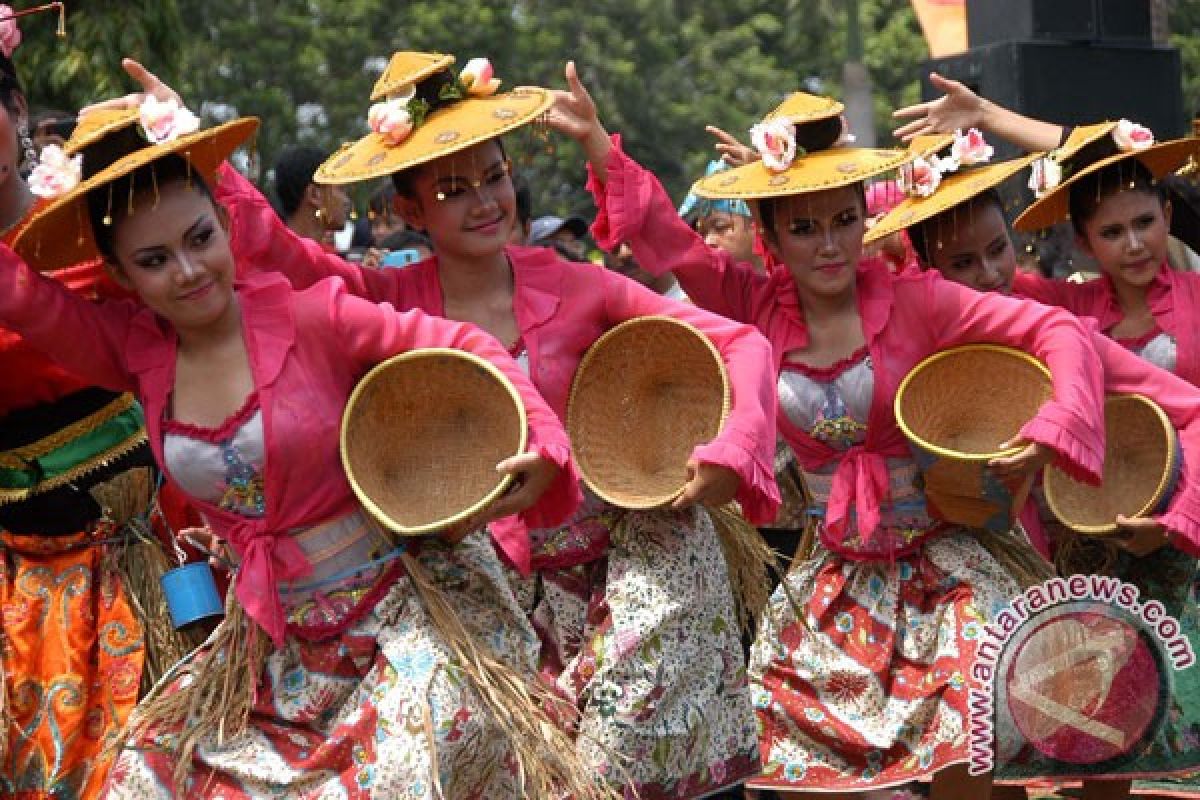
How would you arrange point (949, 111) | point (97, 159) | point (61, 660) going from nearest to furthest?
point (97, 159) → point (61, 660) → point (949, 111)

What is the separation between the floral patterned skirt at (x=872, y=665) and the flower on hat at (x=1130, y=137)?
1.39 metres

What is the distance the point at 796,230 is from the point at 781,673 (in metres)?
1.22

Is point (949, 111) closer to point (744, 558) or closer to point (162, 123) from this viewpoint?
point (744, 558)

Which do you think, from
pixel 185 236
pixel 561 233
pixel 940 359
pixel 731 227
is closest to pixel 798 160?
pixel 940 359

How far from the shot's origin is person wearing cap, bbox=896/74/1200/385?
6.89 meters

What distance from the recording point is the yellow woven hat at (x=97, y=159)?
4.85 meters

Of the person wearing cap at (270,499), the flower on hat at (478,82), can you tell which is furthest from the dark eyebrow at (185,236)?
the flower on hat at (478,82)

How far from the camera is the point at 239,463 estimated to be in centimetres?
486

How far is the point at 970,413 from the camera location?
6.23 meters

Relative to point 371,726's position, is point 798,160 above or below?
above

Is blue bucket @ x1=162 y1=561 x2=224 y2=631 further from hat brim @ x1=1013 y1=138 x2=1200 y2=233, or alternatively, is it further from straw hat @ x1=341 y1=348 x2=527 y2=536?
hat brim @ x1=1013 y1=138 x2=1200 y2=233

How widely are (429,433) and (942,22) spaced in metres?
9.92

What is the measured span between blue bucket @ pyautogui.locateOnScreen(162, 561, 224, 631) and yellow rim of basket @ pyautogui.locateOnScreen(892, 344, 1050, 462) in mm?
1773

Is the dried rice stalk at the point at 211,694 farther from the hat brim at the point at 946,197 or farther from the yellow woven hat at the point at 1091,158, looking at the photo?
the yellow woven hat at the point at 1091,158
